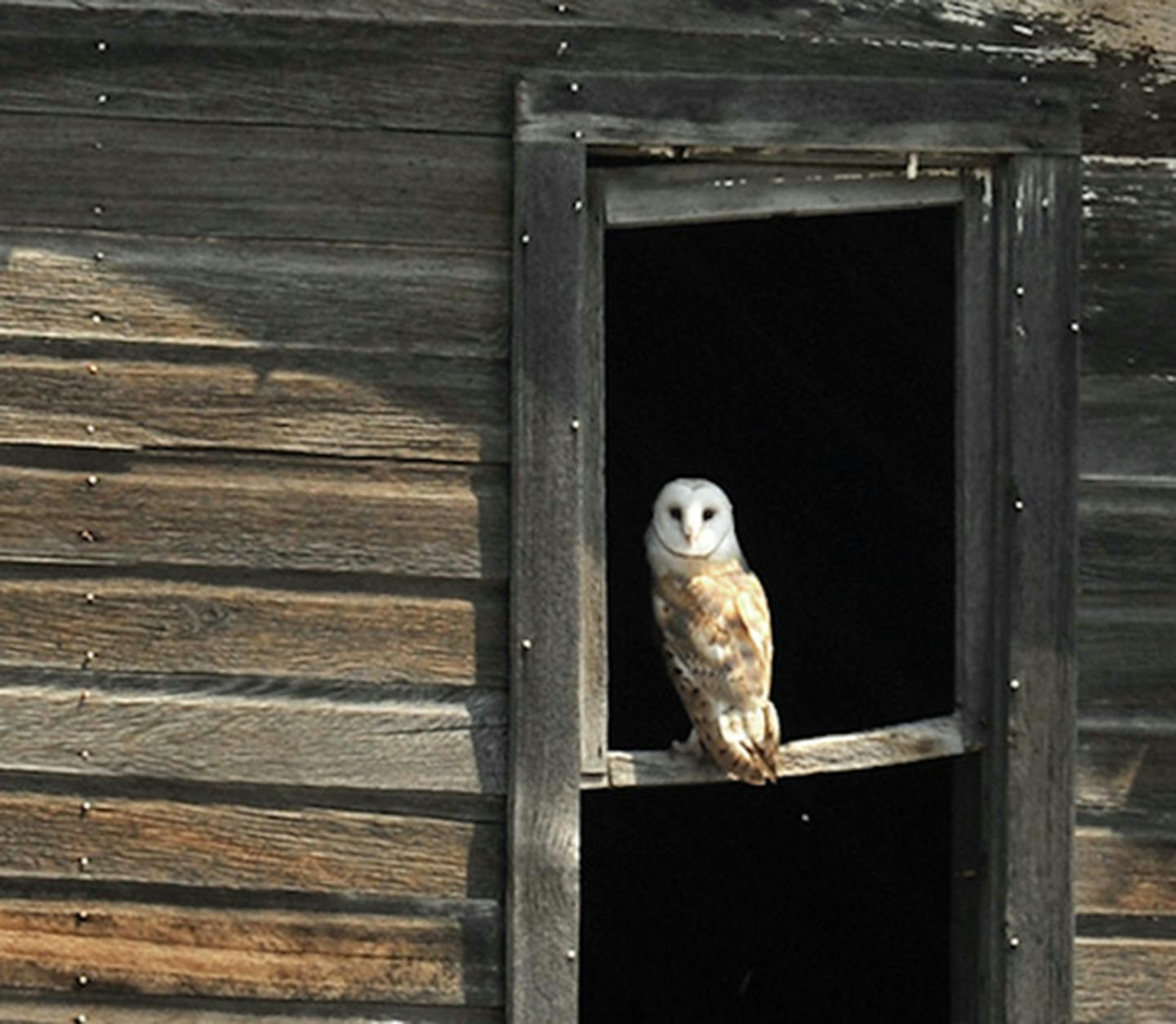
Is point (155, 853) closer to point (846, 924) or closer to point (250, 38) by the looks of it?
point (250, 38)

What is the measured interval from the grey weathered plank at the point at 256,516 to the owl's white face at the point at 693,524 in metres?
0.63

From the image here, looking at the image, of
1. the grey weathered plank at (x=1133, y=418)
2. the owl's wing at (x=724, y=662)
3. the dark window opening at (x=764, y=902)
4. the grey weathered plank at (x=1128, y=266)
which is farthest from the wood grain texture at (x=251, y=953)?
the dark window opening at (x=764, y=902)

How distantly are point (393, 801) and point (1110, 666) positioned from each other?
1249 mm

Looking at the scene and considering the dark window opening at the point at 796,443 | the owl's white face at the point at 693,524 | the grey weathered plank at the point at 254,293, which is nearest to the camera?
the grey weathered plank at the point at 254,293

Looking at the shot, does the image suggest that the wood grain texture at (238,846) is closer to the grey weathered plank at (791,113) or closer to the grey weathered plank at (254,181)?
the grey weathered plank at (254,181)

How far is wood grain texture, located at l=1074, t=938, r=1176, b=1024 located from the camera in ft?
13.3

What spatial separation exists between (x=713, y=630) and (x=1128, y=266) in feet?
3.16

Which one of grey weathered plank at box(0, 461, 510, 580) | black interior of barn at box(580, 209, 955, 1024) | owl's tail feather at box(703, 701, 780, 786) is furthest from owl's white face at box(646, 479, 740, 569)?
black interior of barn at box(580, 209, 955, 1024)

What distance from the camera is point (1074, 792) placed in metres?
4.01

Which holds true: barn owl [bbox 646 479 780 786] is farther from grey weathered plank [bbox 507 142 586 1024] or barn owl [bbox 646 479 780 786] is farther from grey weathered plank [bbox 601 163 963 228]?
grey weathered plank [bbox 601 163 963 228]

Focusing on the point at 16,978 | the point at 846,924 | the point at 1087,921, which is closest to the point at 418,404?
the point at 16,978

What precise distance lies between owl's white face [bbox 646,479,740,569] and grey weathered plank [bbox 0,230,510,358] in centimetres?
70

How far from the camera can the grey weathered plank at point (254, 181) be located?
3.86m

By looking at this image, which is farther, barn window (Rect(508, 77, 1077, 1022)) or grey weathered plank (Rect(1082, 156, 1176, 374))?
grey weathered plank (Rect(1082, 156, 1176, 374))
